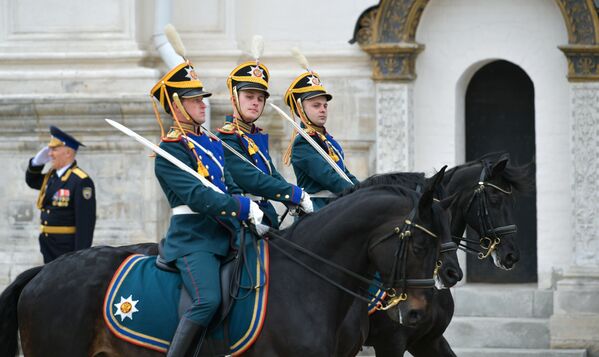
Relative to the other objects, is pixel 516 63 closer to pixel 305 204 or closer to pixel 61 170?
pixel 61 170

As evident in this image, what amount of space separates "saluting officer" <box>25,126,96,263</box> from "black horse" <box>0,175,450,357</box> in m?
2.98

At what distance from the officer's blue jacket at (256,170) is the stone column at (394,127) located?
4.23m

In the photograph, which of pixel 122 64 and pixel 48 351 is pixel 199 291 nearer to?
pixel 48 351

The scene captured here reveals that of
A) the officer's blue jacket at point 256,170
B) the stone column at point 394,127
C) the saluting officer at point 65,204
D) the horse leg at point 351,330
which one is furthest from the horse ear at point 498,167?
the stone column at point 394,127

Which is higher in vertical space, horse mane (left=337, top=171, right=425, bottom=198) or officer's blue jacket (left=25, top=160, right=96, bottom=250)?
horse mane (left=337, top=171, right=425, bottom=198)

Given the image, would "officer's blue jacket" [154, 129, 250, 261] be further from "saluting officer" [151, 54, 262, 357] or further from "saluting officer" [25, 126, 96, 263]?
"saluting officer" [25, 126, 96, 263]

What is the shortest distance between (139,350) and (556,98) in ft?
19.9

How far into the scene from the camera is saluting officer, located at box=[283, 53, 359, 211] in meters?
8.70

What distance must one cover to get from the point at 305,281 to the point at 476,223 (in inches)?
72.6

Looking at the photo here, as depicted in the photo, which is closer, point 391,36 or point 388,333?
point 388,333

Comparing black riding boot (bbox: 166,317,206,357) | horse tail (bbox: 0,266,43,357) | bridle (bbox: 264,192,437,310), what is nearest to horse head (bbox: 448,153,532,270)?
bridle (bbox: 264,192,437,310)

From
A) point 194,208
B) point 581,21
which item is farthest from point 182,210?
point 581,21

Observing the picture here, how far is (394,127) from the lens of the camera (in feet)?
40.8

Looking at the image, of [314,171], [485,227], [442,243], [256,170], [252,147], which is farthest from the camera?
[314,171]
